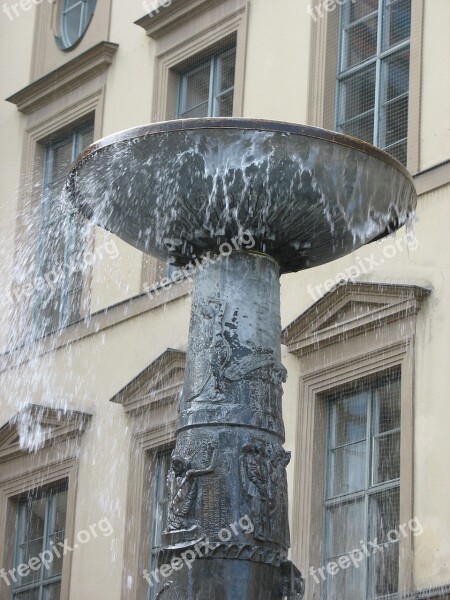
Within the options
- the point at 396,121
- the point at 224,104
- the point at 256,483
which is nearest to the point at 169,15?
the point at 224,104

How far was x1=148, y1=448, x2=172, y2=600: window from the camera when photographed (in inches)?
637

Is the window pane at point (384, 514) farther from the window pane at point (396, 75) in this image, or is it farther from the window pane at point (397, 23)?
the window pane at point (397, 23)

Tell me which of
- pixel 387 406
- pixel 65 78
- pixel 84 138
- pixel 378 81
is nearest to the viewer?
pixel 387 406

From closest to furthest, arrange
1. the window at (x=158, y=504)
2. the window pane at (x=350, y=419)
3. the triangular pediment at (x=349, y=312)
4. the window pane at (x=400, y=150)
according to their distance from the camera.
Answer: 1. the triangular pediment at (x=349, y=312)
2. the window pane at (x=350, y=419)
3. the window pane at (x=400, y=150)
4. the window at (x=158, y=504)

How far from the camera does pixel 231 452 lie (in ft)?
28.8

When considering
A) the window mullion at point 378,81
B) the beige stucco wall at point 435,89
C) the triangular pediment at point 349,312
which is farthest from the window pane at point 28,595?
the beige stucco wall at point 435,89

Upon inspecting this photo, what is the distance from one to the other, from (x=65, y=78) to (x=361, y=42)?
16.4 feet

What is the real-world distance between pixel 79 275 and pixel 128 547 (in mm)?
3679

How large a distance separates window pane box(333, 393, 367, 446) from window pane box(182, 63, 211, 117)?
172 inches

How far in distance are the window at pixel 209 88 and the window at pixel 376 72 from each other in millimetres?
1713

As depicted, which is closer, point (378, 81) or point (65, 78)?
point (378, 81)

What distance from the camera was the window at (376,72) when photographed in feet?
50.2

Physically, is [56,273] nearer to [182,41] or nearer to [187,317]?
[187,317]

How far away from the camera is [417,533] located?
13.2 m
